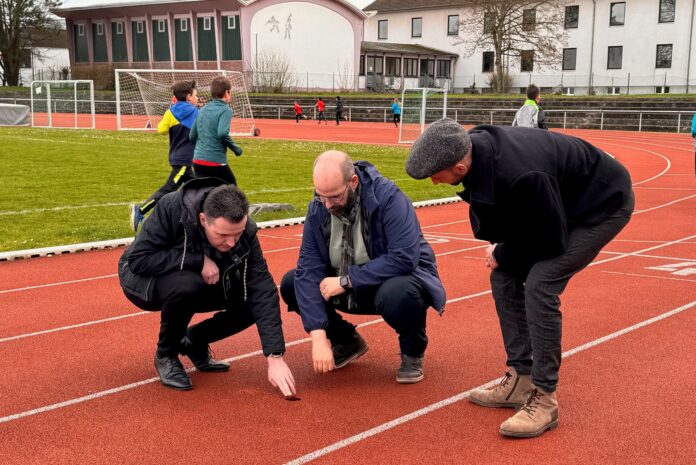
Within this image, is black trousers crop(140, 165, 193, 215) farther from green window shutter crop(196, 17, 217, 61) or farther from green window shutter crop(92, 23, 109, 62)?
green window shutter crop(92, 23, 109, 62)

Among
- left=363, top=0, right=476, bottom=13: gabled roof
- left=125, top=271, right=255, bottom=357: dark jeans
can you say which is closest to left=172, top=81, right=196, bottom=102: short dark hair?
left=125, top=271, right=255, bottom=357: dark jeans

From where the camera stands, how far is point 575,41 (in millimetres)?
59438

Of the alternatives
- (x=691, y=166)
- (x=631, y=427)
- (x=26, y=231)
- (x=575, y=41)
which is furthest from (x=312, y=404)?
(x=575, y=41)

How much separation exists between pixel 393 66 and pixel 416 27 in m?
6.79

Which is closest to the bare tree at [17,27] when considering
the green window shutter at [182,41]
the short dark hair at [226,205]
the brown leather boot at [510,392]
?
the green window shutter at [182,41]

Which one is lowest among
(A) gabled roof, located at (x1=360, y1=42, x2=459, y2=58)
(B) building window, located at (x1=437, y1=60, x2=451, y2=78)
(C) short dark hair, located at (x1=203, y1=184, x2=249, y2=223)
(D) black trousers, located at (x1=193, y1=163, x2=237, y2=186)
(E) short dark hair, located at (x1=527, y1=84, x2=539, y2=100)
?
(D) black trousers, located at (x1=193, y1=163, x2=237, y2=186)

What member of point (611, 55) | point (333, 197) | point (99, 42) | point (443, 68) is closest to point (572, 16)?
point (611, 55)

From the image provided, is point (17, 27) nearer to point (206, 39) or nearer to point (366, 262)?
point (206, 39)

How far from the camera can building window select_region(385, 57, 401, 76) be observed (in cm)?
6600

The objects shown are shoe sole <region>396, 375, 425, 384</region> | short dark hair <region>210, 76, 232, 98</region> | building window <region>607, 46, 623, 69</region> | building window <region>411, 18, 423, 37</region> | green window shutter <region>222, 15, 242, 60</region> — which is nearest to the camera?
shoe sole <region>396, 375, 425, 384</region>

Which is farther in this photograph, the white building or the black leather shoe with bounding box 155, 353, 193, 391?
the white building

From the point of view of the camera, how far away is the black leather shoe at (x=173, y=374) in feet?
16.3

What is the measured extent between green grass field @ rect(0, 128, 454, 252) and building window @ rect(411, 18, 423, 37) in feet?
147

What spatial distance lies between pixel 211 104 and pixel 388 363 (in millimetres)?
5681
